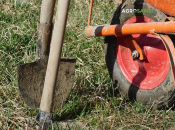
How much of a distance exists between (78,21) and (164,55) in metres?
1.42

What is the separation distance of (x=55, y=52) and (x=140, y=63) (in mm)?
934

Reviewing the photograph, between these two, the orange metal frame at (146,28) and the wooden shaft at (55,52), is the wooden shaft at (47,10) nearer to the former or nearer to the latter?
the wooden shaft at (55,52)

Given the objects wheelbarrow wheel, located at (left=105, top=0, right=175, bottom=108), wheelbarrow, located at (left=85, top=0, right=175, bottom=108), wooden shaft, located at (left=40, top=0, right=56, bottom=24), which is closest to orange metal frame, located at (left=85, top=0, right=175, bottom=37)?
wheelbarrow, located at (left=85, top=0, right=175, bottom=108)

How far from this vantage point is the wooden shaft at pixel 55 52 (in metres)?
2.04

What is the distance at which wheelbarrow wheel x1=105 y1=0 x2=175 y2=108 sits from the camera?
2521 mm

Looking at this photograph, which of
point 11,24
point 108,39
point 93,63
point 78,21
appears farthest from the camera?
point 78,21

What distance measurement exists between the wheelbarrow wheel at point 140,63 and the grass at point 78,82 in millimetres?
98

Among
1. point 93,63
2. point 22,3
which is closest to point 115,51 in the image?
point 93,63

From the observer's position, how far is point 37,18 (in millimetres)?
3672

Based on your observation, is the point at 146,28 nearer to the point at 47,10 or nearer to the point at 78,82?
the point at 47,10

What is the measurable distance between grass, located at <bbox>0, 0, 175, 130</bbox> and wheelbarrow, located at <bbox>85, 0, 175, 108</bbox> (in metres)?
0.11

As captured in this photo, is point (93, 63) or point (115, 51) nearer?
point (115, 51)

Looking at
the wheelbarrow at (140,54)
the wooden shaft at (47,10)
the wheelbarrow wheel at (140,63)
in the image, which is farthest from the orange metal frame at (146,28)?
the wooden shaft at (47,10)

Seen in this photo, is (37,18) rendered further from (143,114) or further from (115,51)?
(143,114)
